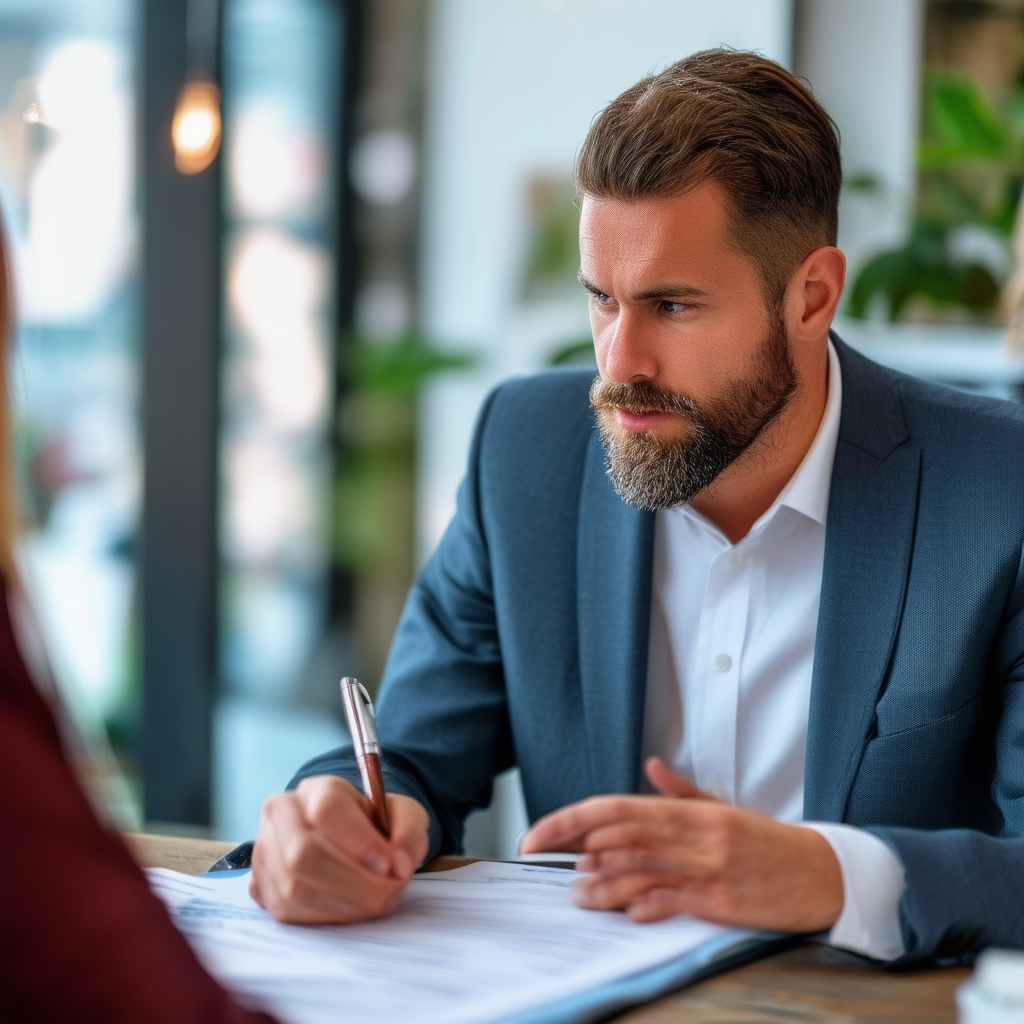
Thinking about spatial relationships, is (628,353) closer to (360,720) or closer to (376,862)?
(360,720)

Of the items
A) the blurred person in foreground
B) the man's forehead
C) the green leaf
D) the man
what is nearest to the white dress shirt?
the man

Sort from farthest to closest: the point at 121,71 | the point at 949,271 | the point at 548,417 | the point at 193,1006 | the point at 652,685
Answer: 1. the point at 949,271
2. the point at 121,71
3. the point at 548,417
4. the point at 652,685
5. the point at 193,1006

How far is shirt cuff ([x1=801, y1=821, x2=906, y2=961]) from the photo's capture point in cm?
100

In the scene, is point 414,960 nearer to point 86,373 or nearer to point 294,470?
point 86,373

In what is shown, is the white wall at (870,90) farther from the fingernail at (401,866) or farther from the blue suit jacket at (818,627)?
the fingernail at (401,866)

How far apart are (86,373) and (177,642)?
2.34ft

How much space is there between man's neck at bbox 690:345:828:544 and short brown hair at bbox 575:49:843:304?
0.13 metres

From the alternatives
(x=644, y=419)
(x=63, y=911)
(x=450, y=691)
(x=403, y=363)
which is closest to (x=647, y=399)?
(x=644, y=419)

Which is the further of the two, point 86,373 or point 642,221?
point 86,373

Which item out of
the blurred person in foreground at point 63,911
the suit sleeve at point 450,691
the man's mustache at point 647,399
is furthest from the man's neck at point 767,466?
the blurred person in foreground at point 63,911

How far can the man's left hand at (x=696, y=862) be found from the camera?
1004mm

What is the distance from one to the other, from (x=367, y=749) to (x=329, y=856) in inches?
5.1

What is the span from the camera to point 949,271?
334cm

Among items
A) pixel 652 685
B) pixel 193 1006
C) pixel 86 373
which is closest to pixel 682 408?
pixel 652 685
